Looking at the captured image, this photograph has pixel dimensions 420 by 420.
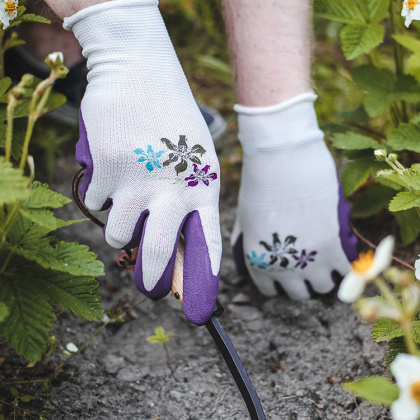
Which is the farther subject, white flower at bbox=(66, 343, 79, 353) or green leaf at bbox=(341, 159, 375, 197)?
green leaf at bbox=(341, 159, 375, 197)

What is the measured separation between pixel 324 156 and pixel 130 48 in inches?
23.1

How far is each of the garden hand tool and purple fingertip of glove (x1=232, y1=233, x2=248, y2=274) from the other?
1.17 ft

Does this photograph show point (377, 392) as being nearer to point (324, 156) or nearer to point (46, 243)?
point (46, 243)

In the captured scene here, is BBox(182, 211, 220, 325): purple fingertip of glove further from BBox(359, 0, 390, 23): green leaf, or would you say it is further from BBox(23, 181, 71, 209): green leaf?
BBox(359, 0, 390, 23): green leaf

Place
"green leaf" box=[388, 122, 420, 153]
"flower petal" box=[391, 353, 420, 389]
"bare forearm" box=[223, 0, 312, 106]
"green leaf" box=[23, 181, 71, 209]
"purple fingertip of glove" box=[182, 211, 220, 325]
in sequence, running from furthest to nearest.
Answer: "bare forearm" box=[223, 0, 312, 106]
"green leaf" box=[388, 122, 420, 153]
"purple fingertip of glove" box=[182, 211, 220, 325]
"green leaf" box=[23, 181, 71, 209]
"flower petal" box=[391, 353, 420, 389]

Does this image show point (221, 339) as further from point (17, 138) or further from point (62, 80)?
point (62, 80)

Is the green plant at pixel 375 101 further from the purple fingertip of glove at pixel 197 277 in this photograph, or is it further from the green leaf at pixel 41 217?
the green leaf at pixel 41 217

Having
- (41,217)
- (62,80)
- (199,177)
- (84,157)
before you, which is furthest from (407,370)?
(62,80)

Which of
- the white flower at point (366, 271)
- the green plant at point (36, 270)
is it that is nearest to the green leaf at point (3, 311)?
the green plant at point (36, 270)

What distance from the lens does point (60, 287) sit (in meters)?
0.86

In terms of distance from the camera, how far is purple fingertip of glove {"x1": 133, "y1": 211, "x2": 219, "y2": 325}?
99cm

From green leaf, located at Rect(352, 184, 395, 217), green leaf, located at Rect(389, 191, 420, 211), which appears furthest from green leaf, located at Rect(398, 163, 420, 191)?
green leaf, located at Rect(352, 184, 395, 217)

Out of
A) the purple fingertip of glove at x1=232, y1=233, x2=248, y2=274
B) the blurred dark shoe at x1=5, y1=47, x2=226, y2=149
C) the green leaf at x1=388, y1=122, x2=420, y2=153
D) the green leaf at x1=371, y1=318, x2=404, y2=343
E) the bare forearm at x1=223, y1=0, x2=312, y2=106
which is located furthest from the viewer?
the blurred dark shoe at x1=5, y1=47, x2=226, y2=149

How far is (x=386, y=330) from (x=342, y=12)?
0.80m
